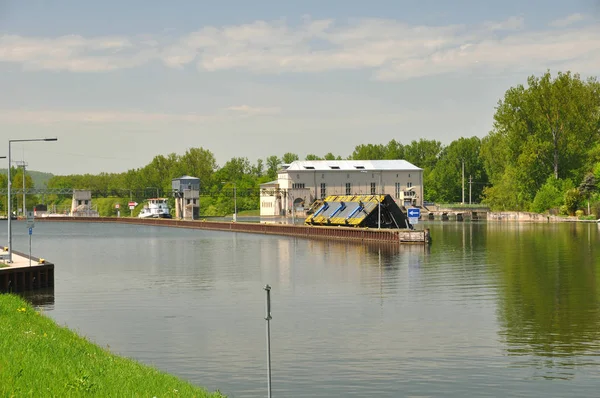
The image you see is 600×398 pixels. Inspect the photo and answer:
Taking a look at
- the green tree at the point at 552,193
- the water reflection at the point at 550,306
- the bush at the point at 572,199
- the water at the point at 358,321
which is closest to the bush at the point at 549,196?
the green tree at the point at 552,193

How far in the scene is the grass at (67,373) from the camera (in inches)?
749

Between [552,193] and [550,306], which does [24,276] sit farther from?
[552,193]

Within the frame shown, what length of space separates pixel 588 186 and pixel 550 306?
113566 mm

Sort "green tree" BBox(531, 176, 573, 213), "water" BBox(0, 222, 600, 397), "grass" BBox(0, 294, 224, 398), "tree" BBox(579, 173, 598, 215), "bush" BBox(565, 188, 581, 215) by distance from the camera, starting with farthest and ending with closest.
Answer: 1. "green tree" BBox(531, 176, 573, 213)
2. "bush" BBox(565, 188, 581, 215)
3. "tree" BBox(579, 173, 598, 215)
4. "water" BBox(0, 222, 600, 397)
5. "grass" BBox(0, 294, 224, 398)

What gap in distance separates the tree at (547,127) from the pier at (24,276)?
11414cm

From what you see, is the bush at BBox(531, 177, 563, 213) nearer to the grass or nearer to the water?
the water

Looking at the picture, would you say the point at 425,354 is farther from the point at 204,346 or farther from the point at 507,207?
the point at 507,207

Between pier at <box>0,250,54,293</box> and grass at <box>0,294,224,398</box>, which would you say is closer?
grass at <box>0,294,224,398</box>

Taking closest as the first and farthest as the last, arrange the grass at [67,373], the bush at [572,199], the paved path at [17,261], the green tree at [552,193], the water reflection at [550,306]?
the grass at [67,373]
the water reflection at [550,306]
the paved path at [17,261]
the bush at [572,199]
the green tree at [552,193]

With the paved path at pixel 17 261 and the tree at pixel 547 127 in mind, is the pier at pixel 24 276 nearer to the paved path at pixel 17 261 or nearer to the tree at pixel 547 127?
the paved path at pixel 17 261

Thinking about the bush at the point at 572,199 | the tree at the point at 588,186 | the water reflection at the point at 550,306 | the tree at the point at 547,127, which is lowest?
the water reflection at the point at 550,306

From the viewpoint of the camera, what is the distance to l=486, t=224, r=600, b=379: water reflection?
3038 centimetres

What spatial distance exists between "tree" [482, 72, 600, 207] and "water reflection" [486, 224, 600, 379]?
75897 mm

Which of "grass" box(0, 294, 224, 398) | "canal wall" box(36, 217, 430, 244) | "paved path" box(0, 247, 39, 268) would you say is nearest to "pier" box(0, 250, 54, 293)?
"paved path" box(0, 247, 39, 268)
